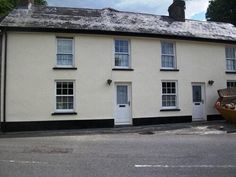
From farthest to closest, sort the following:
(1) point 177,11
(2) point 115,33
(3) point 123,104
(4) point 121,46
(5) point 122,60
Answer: (1) point 177,11, (4) point 121,46, (5) point 122,60, (3) point 123,104, (2) point 115,33

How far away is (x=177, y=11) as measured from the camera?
2714 centimetres

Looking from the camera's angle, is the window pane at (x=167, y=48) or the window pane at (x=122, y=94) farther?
the window pane at (x=167, y=48)

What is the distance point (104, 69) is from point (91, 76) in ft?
2.99

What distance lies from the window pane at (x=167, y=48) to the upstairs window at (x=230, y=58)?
4.57 metres

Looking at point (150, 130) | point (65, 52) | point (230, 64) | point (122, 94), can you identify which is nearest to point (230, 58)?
point (230, 64)

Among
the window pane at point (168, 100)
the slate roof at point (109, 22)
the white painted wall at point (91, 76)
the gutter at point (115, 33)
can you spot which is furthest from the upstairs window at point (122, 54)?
the window pane at point (168, 100)

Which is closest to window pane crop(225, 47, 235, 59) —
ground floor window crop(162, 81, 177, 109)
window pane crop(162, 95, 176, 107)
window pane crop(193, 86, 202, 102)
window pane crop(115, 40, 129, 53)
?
window pane crop(193, 86, 202, 102)

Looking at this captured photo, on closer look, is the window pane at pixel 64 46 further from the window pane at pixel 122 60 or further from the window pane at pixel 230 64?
the window pane at pixel 230 64

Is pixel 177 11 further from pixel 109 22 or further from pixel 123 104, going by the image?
Result: pixel 123 104

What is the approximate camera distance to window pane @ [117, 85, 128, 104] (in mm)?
22152

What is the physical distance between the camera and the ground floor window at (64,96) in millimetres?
20969

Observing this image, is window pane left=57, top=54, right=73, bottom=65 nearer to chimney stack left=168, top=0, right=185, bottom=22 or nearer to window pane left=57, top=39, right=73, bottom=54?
window pane left=57, top=39, right=73, bottom=54

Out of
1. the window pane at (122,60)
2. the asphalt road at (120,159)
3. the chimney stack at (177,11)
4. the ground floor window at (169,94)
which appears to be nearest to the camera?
the asphalt road at (120,159)

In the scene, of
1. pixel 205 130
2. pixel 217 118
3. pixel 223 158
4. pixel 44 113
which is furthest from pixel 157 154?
pixel 217 118
